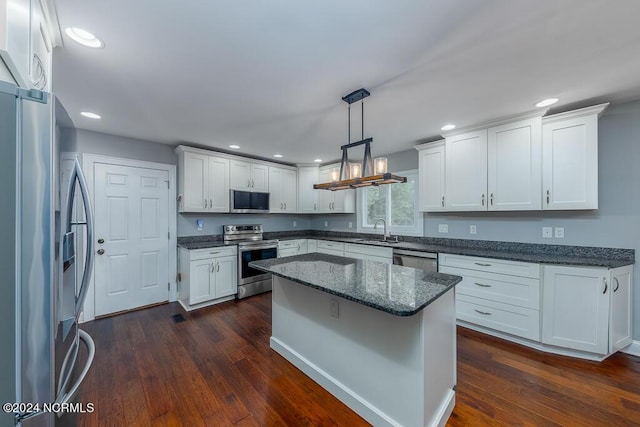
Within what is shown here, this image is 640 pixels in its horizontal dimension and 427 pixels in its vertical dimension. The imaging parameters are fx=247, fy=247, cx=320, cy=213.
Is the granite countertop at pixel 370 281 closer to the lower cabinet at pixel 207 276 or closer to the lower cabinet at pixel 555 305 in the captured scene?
the lower cabinet at pixel 555 305

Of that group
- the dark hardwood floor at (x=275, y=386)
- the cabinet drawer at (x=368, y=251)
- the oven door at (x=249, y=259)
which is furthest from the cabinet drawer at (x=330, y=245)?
the dark hardwood floor at (x=275, y=386)

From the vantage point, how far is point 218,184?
396 cm

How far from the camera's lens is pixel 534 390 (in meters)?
1.88

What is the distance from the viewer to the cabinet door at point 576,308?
216 centimetres

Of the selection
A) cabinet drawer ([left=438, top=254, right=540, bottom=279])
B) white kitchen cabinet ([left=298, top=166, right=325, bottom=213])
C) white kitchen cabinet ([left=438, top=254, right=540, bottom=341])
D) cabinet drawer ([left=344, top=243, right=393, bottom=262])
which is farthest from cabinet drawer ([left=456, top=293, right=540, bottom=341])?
white kitchen cabinet ([left=298, top=166, right=325, bottom=213])

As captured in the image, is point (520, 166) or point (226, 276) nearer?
point (520, 166)

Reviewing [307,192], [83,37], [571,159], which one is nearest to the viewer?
[83,37]

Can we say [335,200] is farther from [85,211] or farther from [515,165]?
[85,211]

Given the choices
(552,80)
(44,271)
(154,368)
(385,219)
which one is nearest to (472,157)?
(552,80)

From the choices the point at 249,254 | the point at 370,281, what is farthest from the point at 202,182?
the point at 370,281

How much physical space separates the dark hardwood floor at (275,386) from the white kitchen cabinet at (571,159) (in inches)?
58.9

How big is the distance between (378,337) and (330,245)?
115 inches

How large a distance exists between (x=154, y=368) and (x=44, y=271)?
75.6 inches

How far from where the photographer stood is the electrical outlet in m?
1.83
